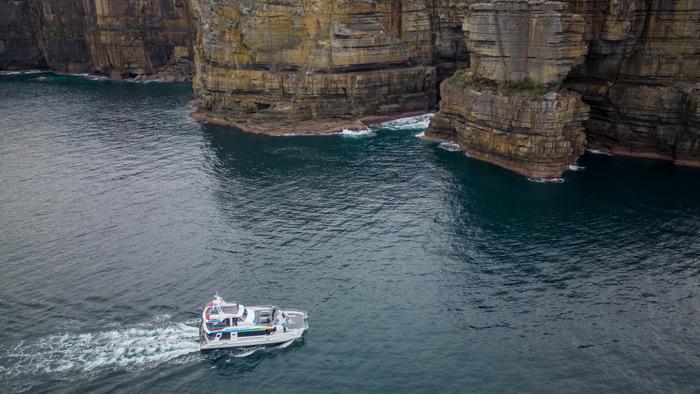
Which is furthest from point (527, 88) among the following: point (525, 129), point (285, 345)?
point (285, 345)

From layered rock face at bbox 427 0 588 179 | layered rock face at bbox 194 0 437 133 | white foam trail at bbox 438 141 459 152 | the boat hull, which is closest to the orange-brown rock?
layered rock face at bbox 427 0 588 179

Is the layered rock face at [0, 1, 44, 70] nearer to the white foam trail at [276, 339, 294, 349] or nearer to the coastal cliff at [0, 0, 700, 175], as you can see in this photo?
the coastal cliff at [0, 0, 700, 175]

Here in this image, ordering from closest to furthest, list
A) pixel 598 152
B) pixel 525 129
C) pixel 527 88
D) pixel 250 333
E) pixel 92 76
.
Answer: pixel 250 333 → pixel 525 129 → pixel 527 88 → pixel 598 152 → pixel 92 76

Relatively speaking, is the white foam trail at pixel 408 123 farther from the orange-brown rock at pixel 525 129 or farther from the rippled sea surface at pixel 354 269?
the orange-brown rock at pixel 525 129

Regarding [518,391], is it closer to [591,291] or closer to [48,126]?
[591,291]

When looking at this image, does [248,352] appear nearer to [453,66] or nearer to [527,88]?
[527,88]

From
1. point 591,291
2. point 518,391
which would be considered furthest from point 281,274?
point 591,291
